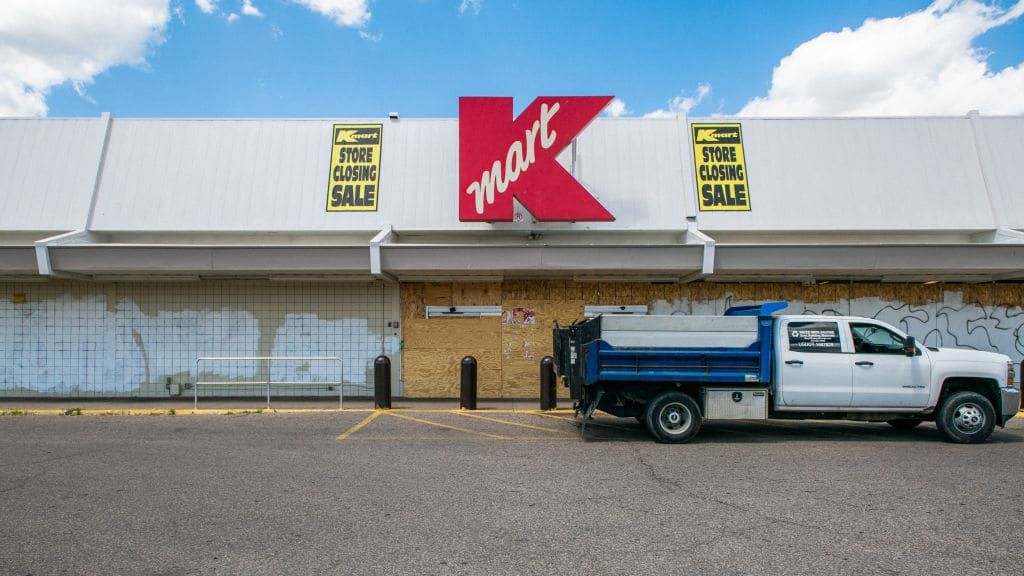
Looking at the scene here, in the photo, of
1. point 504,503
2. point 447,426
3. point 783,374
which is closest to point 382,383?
point 447,426

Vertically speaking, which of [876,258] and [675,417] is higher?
[876,258]

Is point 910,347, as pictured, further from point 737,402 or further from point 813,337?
point 737,402

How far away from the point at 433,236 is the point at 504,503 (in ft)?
30.5

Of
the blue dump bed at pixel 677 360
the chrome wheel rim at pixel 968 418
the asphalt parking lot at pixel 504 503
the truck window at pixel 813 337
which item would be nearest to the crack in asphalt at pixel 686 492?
the asphalt parking lot at pixel 504 503

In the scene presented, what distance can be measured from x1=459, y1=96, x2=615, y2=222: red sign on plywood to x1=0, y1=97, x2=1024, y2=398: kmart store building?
636 mm

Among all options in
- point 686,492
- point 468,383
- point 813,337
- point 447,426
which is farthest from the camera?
point 468,383

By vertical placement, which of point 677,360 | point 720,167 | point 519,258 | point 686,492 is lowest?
point 686,492

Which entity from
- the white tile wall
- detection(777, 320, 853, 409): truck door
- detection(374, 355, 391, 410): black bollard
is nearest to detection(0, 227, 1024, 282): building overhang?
the white tile wall

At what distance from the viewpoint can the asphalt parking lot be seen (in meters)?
4.74

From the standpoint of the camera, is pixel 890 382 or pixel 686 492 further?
pixel 890 382

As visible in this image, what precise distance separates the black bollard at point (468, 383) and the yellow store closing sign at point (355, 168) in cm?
445

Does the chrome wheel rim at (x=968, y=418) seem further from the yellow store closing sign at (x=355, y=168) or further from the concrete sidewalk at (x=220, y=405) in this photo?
the yellow store closing sign at (x=355, y=168)

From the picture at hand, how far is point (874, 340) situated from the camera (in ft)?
31.4

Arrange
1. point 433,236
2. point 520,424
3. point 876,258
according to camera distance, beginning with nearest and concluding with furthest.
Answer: point 520,424, point 876,258, point 433,236
